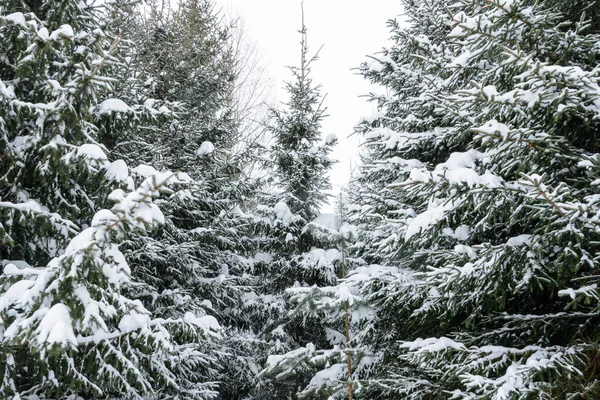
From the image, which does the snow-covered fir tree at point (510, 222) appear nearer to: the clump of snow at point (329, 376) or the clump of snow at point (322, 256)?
the clump of snow at point (329, 376)

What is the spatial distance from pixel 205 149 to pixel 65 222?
4.54 metres

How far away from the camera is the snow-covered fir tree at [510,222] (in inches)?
137

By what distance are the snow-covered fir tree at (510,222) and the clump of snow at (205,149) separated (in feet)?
13.3

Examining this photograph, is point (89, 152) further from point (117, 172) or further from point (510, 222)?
point (510, 222)

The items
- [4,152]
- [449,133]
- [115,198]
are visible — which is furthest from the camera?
[449,133]

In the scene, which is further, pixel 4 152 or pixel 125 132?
pixel 125 132

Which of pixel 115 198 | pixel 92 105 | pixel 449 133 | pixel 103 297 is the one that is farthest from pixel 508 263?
pixel 92 105

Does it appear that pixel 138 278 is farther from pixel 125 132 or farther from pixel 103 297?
pixel 103 297

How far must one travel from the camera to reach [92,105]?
16.8ft

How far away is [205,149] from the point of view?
8.88 metres

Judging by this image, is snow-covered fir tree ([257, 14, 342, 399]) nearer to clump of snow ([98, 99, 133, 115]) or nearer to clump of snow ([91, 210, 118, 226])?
clump of snow ([98, 99, 133, 115])

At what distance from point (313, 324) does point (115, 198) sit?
6.66 m

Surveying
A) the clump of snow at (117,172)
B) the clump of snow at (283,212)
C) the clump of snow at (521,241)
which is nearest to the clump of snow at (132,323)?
the clump of snow at (117,172)

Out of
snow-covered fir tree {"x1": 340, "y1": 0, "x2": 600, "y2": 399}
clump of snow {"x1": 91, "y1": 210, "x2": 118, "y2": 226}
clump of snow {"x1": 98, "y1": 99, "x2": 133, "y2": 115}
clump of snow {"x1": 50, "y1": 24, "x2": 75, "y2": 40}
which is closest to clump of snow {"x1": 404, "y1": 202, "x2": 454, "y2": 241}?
snow-covered fir tree {"x1": 340, "y1": 0, "x2": 600, "y2": 399}
